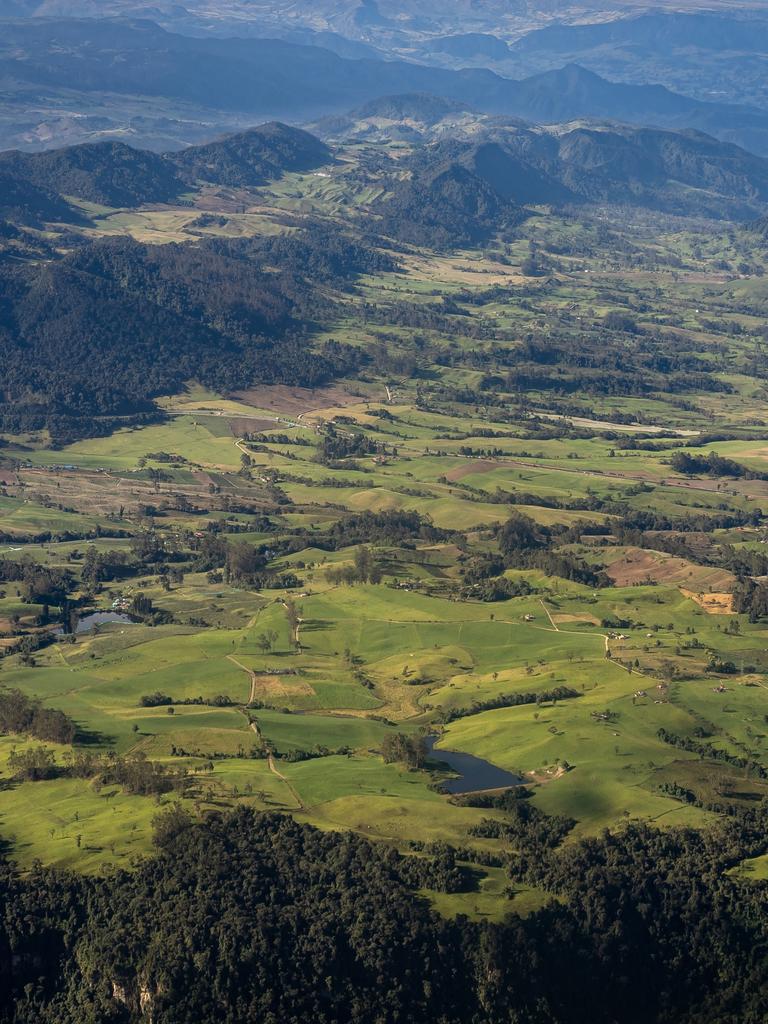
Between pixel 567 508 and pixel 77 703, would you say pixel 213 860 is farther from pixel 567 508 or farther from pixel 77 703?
pixel 567 508

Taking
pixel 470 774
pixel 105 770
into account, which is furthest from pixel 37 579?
pixel 470 774

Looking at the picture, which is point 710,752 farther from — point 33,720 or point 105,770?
point 33,720

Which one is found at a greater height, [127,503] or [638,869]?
[638,869]

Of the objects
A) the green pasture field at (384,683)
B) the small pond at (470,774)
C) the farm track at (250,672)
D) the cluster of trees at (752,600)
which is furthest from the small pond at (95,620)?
the cluster of trees at (752,600)

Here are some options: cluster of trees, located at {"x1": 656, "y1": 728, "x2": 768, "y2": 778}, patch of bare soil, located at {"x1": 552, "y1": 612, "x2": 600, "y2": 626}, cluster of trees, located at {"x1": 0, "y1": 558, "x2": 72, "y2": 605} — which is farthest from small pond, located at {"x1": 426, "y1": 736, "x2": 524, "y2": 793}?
cluster of trees, located at {"x1": 0, "y1": 558, "x2": 72, "y2": 605}

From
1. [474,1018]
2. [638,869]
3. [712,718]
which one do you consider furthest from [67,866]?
[712,718]
